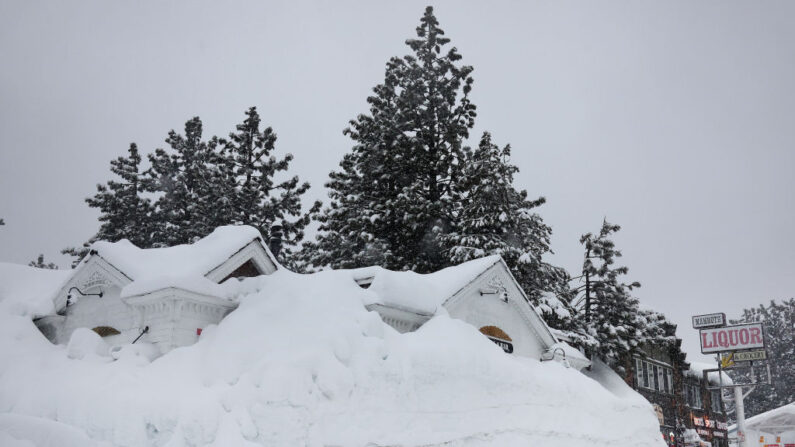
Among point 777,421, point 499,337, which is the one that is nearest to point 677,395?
point 777,421

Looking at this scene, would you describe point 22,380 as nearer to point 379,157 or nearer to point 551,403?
point 551,403

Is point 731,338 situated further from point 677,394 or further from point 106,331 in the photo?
point 106,331

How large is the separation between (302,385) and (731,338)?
34612 millimetres

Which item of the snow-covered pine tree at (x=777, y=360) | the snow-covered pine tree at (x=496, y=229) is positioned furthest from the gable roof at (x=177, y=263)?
the snow-covered pine tree at (x=777, y=360)

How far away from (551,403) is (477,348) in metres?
2.41

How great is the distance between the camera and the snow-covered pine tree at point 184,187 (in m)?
35.8

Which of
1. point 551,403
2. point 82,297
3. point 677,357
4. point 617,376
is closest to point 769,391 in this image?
point 677,357

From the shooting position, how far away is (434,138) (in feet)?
116

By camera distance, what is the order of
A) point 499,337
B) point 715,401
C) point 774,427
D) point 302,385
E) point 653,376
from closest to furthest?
point 302,385 → point 499,337 → point 774,427 → point 653,376 → point 715,401

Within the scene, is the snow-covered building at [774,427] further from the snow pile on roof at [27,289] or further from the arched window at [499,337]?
the snow pile on roof at [27,289]

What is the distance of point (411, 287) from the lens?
49.9ft

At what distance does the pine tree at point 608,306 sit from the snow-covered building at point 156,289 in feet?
70.6

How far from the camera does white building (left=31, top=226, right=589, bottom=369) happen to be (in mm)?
13898

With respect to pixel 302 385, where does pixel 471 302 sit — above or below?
above
